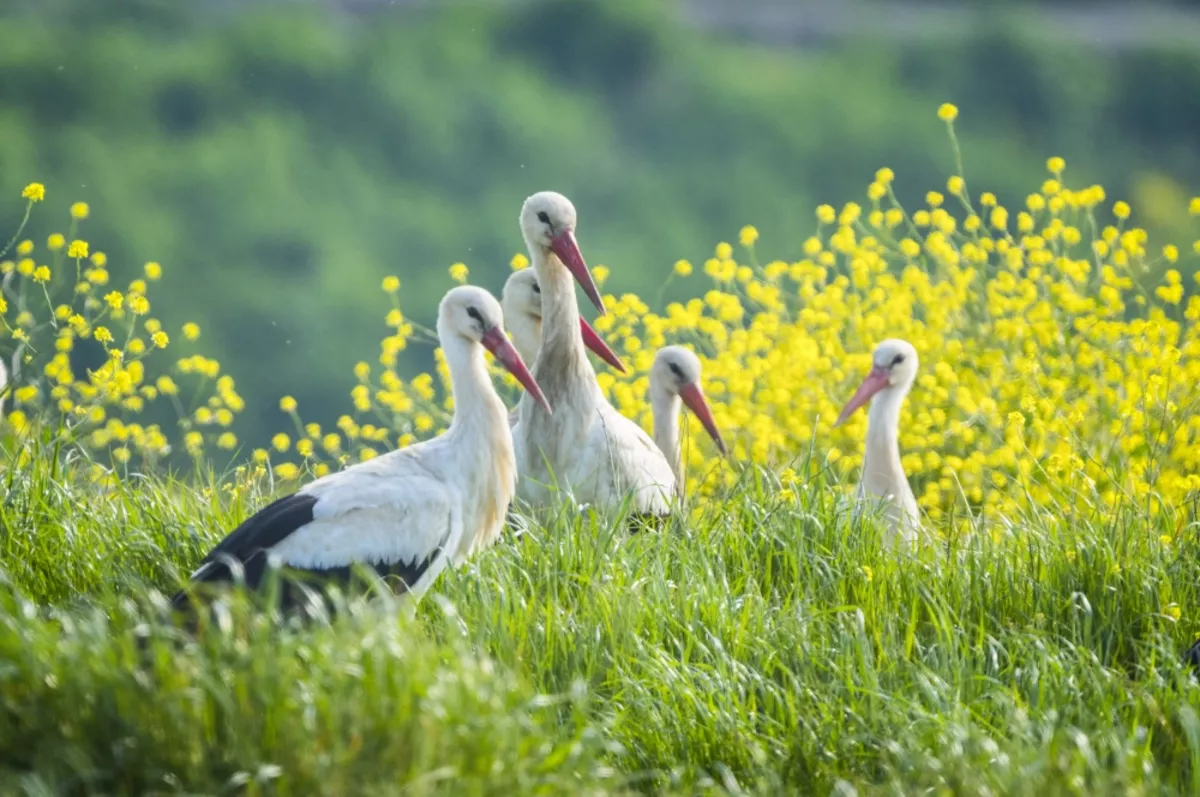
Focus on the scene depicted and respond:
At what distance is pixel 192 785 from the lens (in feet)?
8.60

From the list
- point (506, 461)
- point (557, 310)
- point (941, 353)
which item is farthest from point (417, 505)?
point (941, 353)

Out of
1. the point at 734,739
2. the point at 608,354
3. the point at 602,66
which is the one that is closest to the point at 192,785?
the point at 734,739

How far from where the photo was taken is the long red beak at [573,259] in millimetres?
4918

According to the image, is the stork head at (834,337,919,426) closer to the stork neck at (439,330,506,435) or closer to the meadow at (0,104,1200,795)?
the meadow at (0,104,1200,795)

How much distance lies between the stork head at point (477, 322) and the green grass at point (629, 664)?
1.47 feet

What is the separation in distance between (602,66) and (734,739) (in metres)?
25.0

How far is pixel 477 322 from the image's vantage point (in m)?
4.17

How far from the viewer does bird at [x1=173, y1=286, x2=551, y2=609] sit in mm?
3617

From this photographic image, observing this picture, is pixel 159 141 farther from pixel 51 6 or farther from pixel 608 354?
pixel 608 354

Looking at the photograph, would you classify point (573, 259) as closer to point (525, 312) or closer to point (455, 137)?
point (525, 312)

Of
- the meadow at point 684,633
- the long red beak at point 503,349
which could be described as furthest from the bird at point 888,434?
the long red beak at point 503,349

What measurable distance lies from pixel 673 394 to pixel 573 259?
0.72 m

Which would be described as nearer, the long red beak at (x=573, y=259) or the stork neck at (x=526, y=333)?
the long red beak at (x=573, y=259)

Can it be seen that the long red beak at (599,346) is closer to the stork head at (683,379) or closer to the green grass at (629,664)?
the stork head at (683,379)
